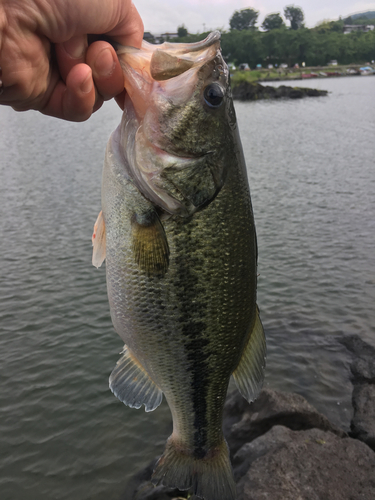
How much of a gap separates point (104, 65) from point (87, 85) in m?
0.15

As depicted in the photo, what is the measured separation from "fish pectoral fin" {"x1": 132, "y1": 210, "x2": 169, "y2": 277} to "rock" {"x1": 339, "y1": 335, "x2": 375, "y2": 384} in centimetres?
518

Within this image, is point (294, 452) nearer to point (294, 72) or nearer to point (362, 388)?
point (362, 388)

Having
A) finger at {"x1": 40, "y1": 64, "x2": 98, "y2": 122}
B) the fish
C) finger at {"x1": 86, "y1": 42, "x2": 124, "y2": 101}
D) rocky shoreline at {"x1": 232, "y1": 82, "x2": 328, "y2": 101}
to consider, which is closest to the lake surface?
the fish

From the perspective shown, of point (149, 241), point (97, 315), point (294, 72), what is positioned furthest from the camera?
point (294, 72)

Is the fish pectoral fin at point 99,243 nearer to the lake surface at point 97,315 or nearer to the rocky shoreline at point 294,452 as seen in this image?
the rocky shoreline at point 294,452

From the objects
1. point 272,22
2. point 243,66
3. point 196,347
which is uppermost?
point 272,22

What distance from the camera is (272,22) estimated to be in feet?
500

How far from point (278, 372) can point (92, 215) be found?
821 cm

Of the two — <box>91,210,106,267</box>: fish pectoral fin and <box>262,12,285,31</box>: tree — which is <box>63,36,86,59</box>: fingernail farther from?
<box>262,12,285,31</box>: tree

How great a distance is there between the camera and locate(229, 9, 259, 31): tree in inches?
6088

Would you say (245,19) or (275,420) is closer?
(275,420)

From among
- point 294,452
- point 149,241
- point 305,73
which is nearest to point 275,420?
point 294,452

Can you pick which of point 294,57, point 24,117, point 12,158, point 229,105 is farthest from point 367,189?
point 294,57

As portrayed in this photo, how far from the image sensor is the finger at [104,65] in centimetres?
194
